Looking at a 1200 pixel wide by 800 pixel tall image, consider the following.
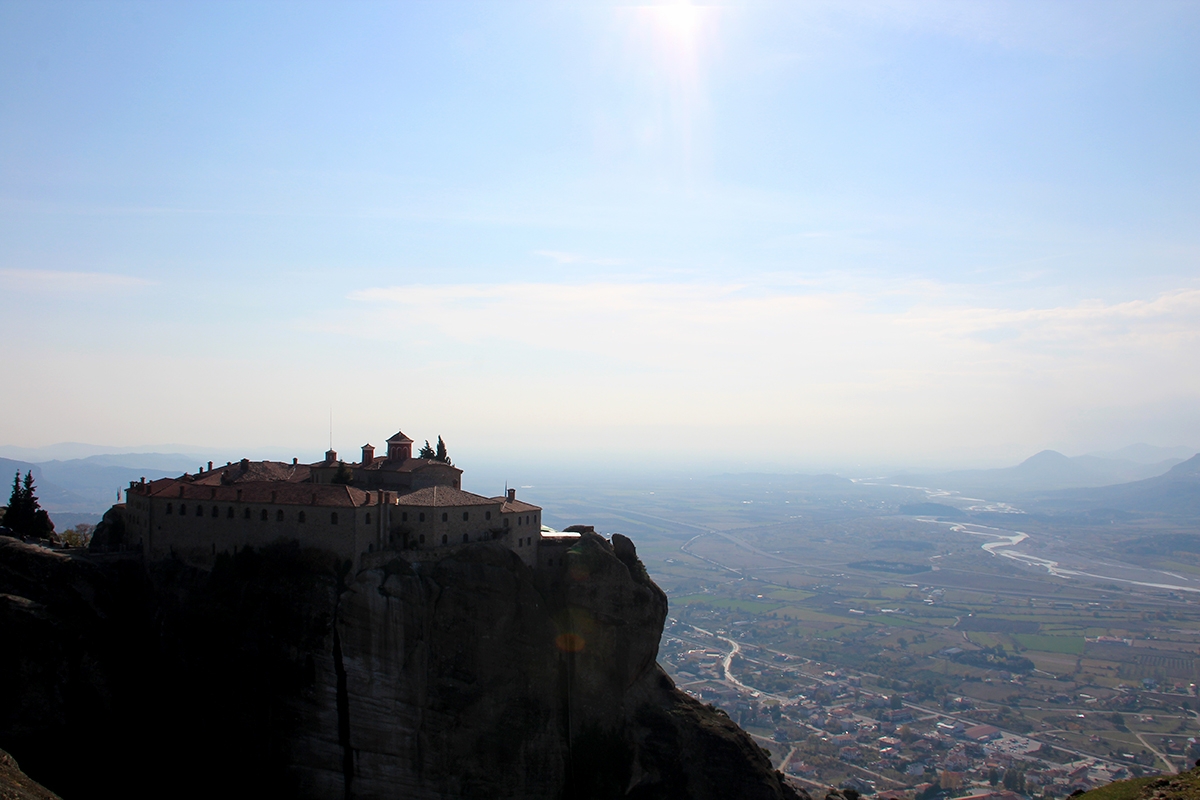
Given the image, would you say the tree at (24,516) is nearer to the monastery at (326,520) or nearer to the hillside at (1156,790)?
the monastery at (326,520)

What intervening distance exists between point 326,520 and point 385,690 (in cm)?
1127

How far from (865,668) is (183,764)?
427 feet

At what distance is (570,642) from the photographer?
200 feet

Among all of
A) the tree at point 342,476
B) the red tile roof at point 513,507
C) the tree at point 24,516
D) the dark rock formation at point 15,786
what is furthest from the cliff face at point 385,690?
the dark rock formation at point 15,786

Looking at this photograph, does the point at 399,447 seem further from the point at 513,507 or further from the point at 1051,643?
the point at 1051,643

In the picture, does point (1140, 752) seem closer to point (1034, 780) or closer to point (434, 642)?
point (1034, 780)

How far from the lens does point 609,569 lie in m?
63.1

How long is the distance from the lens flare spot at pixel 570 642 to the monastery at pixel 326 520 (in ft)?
17.8

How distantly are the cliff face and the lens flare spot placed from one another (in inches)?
8.3

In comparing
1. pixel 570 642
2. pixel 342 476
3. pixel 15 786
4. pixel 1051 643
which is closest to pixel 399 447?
pixel 342 476

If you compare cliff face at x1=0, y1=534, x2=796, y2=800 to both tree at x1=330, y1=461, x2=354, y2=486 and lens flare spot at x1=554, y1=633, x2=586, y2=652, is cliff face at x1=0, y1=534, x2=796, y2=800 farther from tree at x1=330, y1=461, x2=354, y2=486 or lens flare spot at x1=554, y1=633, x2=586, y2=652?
tree at x1=330, y1=461, x2=354, y2=486

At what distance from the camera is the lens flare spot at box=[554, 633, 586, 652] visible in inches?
2389

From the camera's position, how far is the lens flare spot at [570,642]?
60688 millimetres

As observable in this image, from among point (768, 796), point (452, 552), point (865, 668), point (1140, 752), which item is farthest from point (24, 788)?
point (865, 668)
